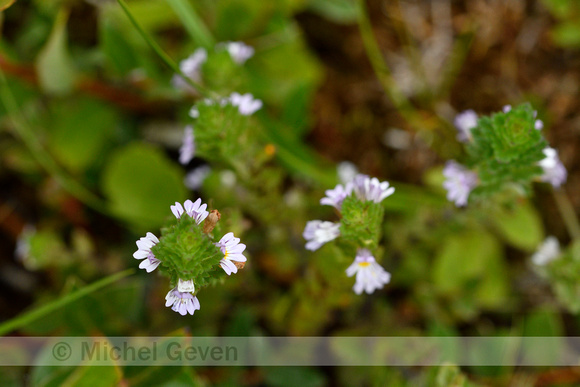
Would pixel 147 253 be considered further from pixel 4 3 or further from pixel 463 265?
pixel 463 265

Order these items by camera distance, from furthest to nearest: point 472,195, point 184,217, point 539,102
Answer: point 539,102 < point 472,195 < point 184,217

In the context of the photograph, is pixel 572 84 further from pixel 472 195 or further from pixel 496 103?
pixel 472 195

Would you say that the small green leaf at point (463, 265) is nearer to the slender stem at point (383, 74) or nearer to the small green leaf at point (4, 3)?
the slender stem at point (383, 74)

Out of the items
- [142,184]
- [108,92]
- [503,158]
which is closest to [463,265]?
[503,158]

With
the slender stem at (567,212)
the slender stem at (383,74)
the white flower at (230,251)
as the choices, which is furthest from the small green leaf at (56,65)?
the slender stem at (567,212)

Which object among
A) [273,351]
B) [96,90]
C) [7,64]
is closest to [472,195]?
[273,351]

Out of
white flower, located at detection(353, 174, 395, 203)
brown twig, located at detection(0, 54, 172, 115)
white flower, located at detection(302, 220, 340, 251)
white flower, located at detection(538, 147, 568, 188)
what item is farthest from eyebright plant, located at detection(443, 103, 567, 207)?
brown twig, located at detection(0, 54, 172, 115)
